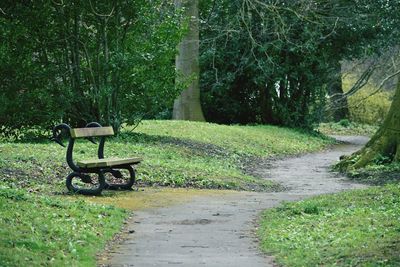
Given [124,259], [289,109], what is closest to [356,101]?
[289,109]

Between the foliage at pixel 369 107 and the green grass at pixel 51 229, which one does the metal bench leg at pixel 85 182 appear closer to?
the green grass at pixel 51 229

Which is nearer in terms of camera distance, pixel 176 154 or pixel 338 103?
pixel 176 154

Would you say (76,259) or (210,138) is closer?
(76,259)

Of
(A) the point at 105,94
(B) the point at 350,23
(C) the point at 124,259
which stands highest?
(B) the point at 350,23

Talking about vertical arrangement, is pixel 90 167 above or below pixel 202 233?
above

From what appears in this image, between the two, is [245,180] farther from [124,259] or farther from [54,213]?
[124,259]

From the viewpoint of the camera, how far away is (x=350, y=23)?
114ft

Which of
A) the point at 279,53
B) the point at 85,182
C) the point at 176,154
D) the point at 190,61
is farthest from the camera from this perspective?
the point at 279,53

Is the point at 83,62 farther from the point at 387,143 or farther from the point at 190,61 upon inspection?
the point at 190,61

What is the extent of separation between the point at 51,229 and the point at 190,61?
23932 mm

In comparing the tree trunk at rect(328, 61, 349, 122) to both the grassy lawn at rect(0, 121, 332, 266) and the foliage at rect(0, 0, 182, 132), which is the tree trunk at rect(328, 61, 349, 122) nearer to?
the grassy lawn at rect(0, 121, 332, 266)

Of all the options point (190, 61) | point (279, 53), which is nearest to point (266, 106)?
point (279, 53)

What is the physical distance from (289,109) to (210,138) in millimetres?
10892

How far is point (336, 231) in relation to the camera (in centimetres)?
1009
